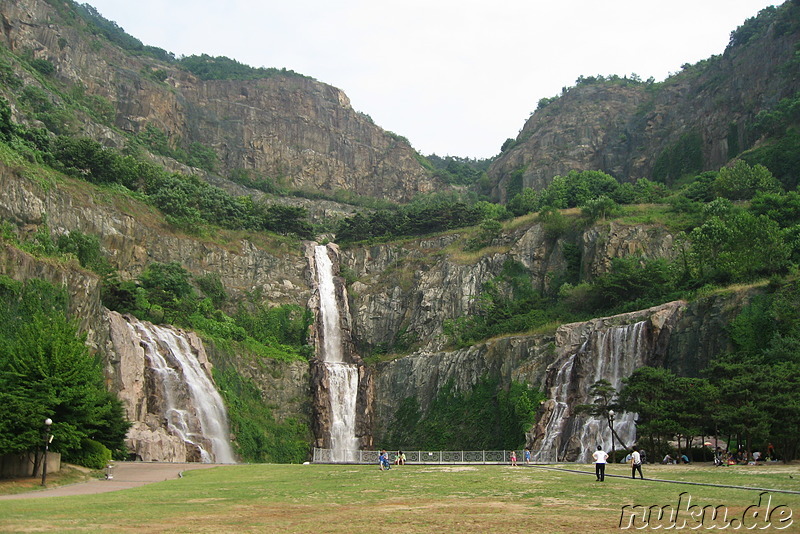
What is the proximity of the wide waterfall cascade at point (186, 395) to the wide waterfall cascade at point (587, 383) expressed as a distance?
855 inches

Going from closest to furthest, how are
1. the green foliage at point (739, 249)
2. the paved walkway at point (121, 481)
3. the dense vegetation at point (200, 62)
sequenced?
the paved walkway at point (121, 481), the green foliage at point (739, 249), the dense vegetation at point (200, 62)

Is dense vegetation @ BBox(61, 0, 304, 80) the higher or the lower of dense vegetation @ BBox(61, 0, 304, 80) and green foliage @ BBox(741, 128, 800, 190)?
the higher

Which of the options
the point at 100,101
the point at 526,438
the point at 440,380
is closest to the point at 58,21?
the point at 100,101

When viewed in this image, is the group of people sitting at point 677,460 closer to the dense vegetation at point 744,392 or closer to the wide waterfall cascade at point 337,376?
the dense vegetation at point 744,392

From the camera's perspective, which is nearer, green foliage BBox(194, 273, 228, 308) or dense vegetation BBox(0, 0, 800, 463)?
dense vegetation BBox(0, 0, 800, 463)

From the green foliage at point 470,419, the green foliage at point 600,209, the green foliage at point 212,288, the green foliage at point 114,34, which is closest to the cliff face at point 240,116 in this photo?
the green foliage at point 114,34

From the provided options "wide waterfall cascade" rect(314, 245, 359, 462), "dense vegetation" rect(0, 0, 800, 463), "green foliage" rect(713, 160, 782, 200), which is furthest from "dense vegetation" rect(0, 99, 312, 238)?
"green foliage" rect(713, 160, 782, 200)

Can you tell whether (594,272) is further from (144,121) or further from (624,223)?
(144,121)

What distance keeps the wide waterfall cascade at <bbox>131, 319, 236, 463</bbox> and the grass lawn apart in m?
24.1

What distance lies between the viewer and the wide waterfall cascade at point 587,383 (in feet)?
144

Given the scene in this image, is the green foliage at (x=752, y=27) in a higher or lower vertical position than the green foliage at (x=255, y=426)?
higher

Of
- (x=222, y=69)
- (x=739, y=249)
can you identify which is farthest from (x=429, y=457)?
(x=222, y=69)

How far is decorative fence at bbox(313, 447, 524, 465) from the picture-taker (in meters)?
44.0

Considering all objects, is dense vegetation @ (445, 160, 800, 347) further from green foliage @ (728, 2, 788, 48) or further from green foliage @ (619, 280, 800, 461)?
green foliage @ (728, 2, 788, 48)
